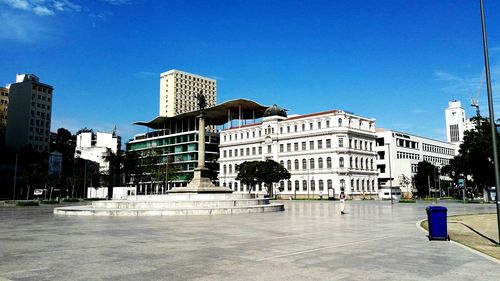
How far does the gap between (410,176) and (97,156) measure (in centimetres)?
10278

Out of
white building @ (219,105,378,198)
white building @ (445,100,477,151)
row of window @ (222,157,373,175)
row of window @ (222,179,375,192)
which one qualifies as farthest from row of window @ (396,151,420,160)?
white building @ (445,100,477,151)

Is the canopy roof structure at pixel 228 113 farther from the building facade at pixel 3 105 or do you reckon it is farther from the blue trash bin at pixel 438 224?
the blue trash bin at pixel 438 224

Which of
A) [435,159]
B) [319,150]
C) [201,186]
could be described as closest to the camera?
[201,186]

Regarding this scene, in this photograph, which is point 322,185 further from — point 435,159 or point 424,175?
point 435,159

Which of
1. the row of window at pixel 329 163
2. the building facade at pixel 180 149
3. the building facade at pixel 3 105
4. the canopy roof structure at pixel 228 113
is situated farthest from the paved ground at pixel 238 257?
the building facade at pixel 3 105

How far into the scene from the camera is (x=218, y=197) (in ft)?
122

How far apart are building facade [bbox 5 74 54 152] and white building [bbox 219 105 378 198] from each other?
63817 mm

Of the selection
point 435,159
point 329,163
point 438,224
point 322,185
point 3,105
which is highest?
point 3,105

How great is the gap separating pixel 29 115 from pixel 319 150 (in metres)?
86.8

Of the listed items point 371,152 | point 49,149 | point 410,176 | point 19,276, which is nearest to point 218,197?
point 19,276

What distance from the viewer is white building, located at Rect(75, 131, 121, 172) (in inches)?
5685

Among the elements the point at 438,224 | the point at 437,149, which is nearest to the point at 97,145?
the point at 437,149

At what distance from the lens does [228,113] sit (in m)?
120

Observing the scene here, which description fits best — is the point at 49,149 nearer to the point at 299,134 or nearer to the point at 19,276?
the point at 299,134
